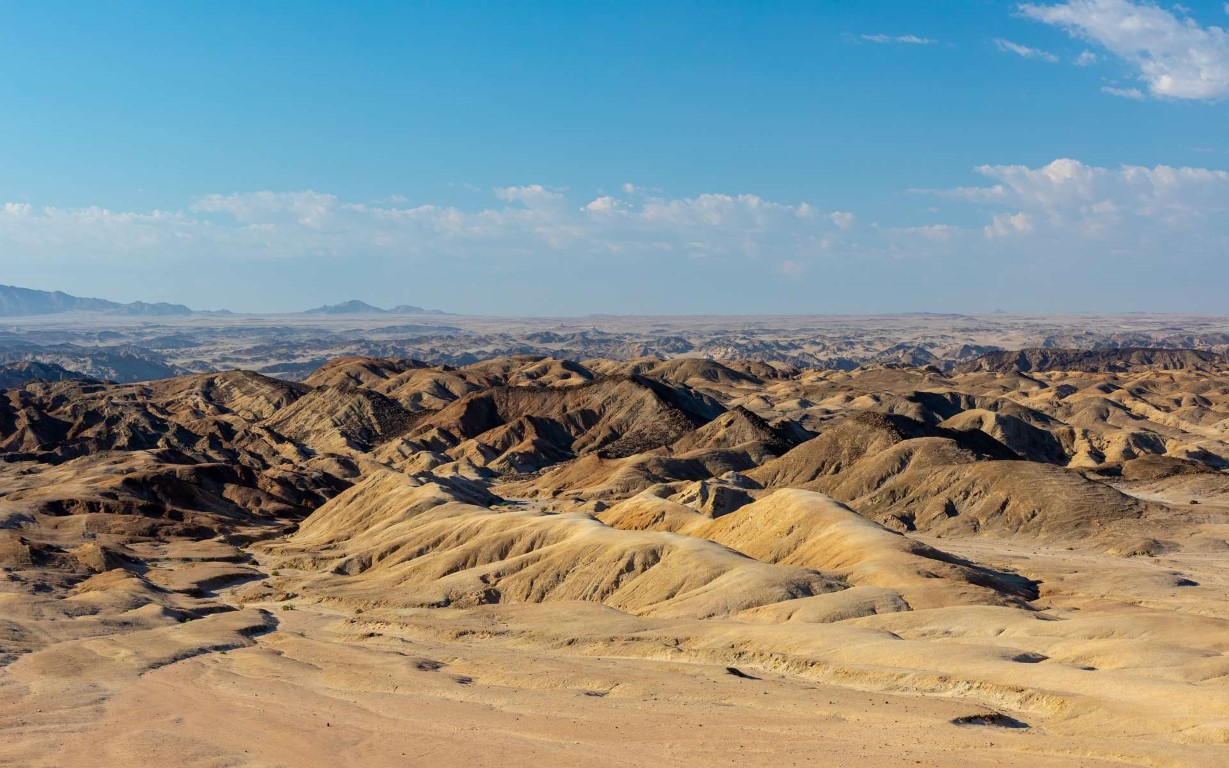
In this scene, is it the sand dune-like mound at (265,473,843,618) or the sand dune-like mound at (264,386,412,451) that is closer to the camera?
the sand dune-like mound at (265,473,843,618)

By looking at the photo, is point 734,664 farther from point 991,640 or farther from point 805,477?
point 805,477

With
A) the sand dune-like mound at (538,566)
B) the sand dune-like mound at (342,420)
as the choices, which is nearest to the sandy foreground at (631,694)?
the sand dune-like mound at (538,566)

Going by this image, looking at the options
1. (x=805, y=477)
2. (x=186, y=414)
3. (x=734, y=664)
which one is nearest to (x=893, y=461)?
(x=805, y=477)

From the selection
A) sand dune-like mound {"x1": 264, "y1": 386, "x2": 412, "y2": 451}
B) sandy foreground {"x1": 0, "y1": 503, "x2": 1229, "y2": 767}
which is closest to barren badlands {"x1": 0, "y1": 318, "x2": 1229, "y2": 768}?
sandy foreground {"x1": 0, "y1": 503, "x2": 1229, "y2": 767}

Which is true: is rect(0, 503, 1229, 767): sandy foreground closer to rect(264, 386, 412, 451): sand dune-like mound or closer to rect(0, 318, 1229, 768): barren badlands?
rect(0, 318, 1229, 768): barren badlands

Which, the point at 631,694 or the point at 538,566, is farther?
the point at 538,566

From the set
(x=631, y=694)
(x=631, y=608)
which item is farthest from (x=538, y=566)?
(x=631, y=694)

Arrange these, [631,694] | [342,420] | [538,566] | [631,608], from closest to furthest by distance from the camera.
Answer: [631,694]
[631,608]
[538,566]
[342,420]

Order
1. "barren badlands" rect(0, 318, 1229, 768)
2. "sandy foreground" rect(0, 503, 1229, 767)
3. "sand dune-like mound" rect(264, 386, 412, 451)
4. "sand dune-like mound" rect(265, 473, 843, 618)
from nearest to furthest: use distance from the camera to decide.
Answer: "sandy foreground" rect(0, 503, 1229, 767) → "barren badlands" rect(0, 318, 1229, 768) → "sand dune-like mound" rect(265, 473, 843, 618) → "sand dune-like mound" rect(264, 386, 412, 451)

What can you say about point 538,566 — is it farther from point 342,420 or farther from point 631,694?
point 342,420
